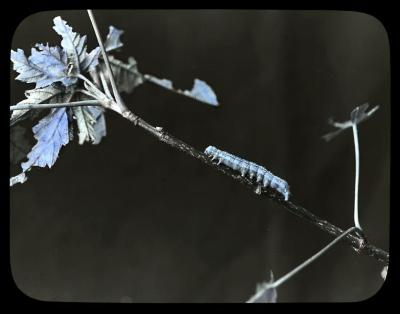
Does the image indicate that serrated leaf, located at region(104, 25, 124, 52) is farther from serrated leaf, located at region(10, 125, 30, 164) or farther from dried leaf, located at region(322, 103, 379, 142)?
dried leaf, located at region(322, 103, 379, 142)

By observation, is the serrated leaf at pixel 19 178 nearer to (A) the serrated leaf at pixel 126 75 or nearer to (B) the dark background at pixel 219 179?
(B) the dark background at pixel 219 179

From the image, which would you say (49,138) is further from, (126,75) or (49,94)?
(126,75)

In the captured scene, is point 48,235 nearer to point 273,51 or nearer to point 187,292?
point 187,292

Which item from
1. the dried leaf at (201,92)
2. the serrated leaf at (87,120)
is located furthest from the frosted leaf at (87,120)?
the dried leaf at (201,92)

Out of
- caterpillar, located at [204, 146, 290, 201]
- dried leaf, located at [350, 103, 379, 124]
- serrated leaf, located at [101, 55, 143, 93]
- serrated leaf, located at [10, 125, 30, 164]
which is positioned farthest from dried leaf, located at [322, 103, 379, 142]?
serrated leaf, located at [10, 125, 30, 164]
